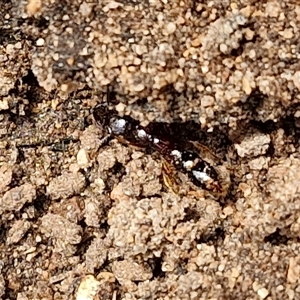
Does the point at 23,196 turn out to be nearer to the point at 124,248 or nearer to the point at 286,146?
the point at 124,248

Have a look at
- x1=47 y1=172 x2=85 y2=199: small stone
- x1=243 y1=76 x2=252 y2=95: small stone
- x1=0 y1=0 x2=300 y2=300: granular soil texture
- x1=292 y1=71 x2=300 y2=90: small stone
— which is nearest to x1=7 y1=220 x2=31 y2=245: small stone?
x1=0 y1=0 x2=300 y2=300: granular soil texture

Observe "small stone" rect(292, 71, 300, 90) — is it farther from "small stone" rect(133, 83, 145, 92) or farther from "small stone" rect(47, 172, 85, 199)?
"small stone" rect(47, 172, 85, 199)

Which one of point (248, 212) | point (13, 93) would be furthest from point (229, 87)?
point (13, 93)

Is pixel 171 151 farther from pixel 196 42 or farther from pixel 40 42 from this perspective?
pixel 40 42

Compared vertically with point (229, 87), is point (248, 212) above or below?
below

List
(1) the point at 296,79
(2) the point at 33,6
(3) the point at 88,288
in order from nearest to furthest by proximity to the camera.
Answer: (1) the point at 296,79 → (2) the point at 33,6 → (3) the point at 88,288

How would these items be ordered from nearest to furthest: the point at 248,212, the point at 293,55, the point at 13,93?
the point at 293,55 < the point at 248,212 < the point at 13,93

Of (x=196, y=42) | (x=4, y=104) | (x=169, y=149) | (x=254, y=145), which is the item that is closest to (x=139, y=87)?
(x=196, y=42)
